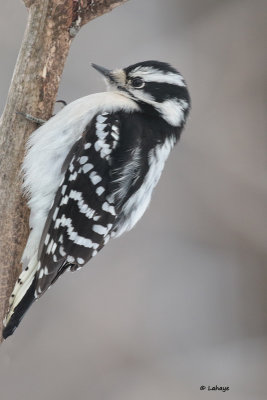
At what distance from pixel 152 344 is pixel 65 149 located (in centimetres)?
111

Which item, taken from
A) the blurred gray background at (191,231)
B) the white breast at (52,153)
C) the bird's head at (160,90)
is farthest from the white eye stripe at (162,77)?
the blurred gray background at (191,231)

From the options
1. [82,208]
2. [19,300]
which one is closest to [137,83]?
[82,208]

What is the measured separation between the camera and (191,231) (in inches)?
102

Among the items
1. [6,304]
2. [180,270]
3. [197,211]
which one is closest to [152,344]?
[180,270]

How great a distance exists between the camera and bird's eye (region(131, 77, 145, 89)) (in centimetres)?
180

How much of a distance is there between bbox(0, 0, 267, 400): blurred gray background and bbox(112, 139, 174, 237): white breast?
69 cm

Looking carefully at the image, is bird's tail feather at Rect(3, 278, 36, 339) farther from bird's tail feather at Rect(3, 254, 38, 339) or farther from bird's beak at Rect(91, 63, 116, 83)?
bird's beak at Rect(91, 63, 116, 83)

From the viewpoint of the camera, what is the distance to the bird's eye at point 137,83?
1804 millimetres

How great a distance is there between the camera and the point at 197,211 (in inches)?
101

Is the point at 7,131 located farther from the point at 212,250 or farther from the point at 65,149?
the point at 212,250

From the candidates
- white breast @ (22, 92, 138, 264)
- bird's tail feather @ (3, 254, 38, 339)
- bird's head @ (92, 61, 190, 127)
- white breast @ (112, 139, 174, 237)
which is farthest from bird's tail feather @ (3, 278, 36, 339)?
bird's head @ (92, 61, 190, 127)

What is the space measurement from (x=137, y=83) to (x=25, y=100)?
382 mm

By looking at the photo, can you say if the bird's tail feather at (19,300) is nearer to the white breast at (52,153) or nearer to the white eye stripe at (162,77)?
the white breast at (52,153)

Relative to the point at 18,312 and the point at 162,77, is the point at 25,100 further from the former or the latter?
the point at 18,312
